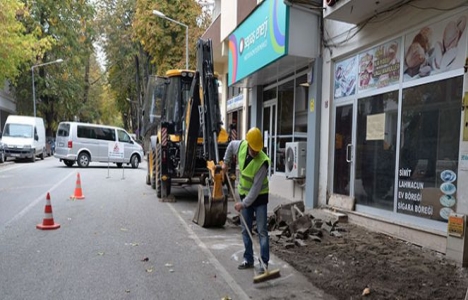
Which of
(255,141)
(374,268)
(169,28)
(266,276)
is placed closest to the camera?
(266,276)

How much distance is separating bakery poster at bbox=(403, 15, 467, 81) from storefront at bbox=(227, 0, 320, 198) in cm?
275

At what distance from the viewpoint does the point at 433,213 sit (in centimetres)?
598

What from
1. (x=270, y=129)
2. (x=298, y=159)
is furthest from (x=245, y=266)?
(x=270, y=129)

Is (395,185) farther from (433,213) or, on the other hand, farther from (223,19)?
(223,19)

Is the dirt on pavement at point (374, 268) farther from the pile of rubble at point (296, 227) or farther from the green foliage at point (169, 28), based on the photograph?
the green foliage at point (169, 28)

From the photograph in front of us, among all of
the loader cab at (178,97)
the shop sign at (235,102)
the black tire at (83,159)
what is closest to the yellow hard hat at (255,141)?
the loader cab at (178,97)

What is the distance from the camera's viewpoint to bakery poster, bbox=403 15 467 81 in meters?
5.71

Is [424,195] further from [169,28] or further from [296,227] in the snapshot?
[169,28]

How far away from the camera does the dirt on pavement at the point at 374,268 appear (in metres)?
4.38

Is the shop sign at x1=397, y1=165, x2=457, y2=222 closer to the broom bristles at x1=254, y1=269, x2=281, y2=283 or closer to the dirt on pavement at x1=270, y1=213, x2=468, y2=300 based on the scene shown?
the dirt on pavement at x1=270, y1=213, x2=468, y2=300

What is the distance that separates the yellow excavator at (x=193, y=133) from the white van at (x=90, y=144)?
8982 mm

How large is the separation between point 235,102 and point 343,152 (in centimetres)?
918

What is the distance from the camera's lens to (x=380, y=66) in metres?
7.42

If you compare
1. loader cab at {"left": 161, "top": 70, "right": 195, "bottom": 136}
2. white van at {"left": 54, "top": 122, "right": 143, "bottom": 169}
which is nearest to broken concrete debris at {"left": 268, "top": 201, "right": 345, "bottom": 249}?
loader cab at {"left": 161, "top": 70, "right": 195, "bottom": 136}
